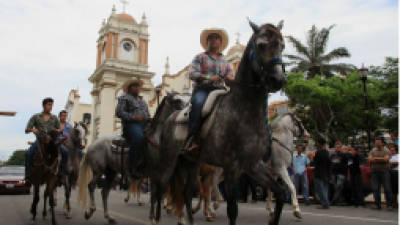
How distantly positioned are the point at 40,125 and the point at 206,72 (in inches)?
154

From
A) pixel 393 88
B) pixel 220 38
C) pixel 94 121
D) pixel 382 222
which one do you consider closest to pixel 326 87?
pixel 393 88

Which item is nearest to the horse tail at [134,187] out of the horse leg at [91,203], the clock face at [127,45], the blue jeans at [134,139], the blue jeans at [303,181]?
the horse leg at [91,203]

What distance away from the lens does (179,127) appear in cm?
526

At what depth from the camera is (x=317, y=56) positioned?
32.7 meters

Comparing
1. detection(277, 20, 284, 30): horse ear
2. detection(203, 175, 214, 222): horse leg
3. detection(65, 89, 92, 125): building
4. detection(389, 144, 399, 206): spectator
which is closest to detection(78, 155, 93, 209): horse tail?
detection(203, 175, 214, 222): horse leg

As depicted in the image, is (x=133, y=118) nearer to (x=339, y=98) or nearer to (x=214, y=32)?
(x=214, y=32)

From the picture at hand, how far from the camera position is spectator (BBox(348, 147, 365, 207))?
1110cm

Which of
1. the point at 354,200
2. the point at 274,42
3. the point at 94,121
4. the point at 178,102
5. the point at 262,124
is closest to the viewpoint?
the point at 274,42

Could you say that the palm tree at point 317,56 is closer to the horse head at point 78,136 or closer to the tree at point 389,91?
the tree at point 389,91

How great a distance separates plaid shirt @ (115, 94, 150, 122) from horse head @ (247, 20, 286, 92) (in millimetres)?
3121

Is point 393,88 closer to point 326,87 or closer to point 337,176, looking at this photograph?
point 326,87

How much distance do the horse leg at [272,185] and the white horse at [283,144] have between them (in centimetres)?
381

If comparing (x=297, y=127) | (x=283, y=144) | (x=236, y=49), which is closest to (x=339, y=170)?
(x=297, y=127)

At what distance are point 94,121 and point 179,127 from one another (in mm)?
45095
